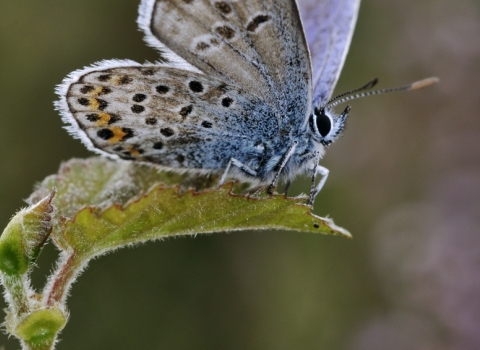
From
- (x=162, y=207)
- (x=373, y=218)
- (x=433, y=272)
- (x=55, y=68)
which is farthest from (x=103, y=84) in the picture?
(x=55, y=68)

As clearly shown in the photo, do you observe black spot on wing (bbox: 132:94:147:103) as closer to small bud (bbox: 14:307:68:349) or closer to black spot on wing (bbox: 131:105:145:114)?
black spot on wing (bbox: 131:105:145:114)

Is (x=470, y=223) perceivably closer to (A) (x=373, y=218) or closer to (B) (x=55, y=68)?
(A) (x=373, y=218)

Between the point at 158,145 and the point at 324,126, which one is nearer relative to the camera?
the point at 158,145

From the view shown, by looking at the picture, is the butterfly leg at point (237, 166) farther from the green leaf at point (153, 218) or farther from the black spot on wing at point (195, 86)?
the green leaf at point (153, 218)

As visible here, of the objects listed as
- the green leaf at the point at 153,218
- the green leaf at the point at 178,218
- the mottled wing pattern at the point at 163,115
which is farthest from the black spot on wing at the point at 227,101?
the green leaf at the point at 178,218

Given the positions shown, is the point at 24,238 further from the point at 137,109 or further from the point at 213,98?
the point at 213,98

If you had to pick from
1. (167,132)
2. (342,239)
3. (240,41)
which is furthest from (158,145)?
(342,239)
